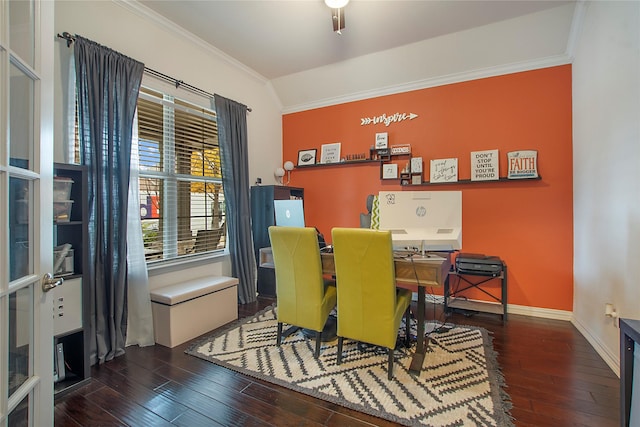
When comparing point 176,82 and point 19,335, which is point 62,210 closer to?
point 19,335

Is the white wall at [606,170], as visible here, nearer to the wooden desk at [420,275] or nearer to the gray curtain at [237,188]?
the wooden desk at [420,275]

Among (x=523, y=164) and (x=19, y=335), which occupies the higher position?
(x=523, y=164)

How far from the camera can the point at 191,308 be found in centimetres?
249

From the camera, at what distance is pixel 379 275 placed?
1817 millimetres

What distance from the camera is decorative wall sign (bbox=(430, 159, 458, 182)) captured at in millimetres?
3293

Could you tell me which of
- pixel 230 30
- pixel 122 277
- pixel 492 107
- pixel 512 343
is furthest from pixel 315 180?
pixel 512 343

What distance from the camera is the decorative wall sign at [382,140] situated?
3665 mm

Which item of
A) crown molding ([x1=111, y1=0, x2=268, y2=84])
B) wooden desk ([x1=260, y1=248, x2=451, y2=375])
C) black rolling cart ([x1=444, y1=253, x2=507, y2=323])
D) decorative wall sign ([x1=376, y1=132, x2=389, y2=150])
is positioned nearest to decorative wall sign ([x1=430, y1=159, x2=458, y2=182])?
decorative wall sign ([x1=376, y1=132, x2=389, y2=150])

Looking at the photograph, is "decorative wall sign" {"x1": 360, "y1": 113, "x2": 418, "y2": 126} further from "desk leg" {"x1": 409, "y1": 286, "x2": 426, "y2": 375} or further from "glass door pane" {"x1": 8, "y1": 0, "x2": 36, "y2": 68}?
"glass door pane" {"x1": 8, "y1": 0, "x2": 36, "y2": 68}

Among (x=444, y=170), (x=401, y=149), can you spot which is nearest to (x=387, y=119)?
(x=401, y=149)

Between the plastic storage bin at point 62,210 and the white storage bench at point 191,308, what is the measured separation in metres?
0.92

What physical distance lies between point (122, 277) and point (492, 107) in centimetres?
405

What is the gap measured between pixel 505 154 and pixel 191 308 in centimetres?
362

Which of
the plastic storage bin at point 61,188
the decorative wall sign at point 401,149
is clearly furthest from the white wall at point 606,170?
the plastic storage bin at point 61,188
